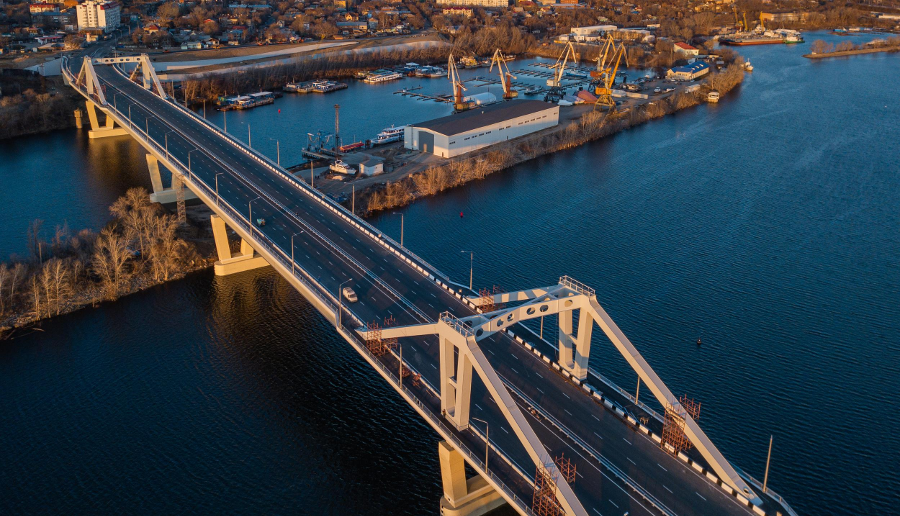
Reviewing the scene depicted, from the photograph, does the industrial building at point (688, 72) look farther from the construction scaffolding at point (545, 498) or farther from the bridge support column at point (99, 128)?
the construction scaffolding at point (545, 498)

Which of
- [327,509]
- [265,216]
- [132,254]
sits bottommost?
[327,509]

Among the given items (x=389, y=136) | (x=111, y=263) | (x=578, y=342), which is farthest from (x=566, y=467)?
(x=389, y=136)

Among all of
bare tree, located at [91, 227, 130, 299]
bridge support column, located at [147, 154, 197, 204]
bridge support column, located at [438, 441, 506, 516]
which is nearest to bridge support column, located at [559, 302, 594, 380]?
bridge support column, located at [438, 441, 506, 516]

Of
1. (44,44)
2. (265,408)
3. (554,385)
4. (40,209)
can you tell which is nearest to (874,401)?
(554,385)

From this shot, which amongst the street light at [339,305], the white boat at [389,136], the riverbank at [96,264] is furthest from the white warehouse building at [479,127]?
the street light at [339,305]

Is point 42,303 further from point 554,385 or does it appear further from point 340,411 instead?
point 554,385

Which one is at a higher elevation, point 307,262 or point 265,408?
point 307,262

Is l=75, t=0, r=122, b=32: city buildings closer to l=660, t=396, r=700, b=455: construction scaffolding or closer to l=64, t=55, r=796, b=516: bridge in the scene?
l=64, t=55, r=796, b=516: bridge
